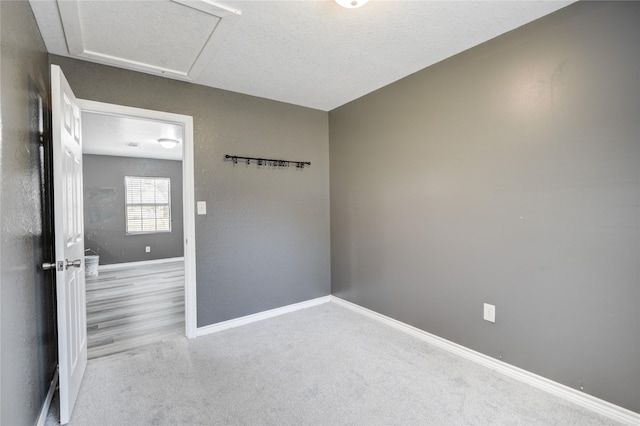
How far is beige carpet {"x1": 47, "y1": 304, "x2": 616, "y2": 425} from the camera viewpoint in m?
1.77

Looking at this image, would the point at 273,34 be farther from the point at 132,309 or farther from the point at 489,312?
the point at 132,309

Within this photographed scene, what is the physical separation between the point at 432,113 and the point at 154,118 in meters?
2.43

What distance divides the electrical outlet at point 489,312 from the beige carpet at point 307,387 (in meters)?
0.37

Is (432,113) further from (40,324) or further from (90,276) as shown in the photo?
(90,276)

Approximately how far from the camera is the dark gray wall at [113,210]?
6113 millimetres

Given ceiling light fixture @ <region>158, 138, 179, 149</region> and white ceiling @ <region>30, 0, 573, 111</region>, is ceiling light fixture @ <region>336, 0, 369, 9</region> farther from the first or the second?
ceiling light fixture @ <region>158, 138, 179, 149</region>

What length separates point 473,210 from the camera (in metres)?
2.38

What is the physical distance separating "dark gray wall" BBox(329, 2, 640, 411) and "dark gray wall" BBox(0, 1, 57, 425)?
2666 millimetres

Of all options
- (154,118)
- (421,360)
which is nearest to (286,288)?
(421,360)

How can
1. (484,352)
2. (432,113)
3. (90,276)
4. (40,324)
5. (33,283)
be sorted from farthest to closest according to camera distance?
(90,276) < (432,113) < (484,352) < (40,324) < (33,283)

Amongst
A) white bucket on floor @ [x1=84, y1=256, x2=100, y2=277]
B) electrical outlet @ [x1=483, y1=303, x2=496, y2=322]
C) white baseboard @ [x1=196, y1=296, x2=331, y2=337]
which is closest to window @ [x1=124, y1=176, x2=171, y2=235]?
white bucket on floor @ [x1=84, y1=256, x2=100, y2=277]

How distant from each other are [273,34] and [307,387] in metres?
2.41

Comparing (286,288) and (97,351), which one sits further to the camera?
(286,288)

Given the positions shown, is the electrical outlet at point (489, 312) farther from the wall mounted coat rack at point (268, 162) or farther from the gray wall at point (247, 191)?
the wall mounted coat rack at point (268, 162)
